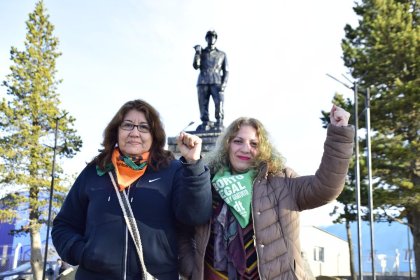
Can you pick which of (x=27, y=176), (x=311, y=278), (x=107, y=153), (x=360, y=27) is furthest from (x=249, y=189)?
(x=27, y=176)

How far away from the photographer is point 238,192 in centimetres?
277

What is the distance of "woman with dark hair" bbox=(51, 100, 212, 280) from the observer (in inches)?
101

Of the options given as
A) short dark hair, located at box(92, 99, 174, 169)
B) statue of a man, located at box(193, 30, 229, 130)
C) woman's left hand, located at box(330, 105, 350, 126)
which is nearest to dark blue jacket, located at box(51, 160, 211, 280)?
short dark hair, located at box(92, 99, 174, 169)

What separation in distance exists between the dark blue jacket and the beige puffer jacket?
15 centimetres

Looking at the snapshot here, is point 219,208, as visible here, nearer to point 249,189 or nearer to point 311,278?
point 249,189

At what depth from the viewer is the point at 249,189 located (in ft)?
9.17

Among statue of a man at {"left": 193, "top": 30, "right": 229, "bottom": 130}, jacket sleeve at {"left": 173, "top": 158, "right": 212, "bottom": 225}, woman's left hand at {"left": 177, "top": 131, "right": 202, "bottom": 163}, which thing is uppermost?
statue of a man at {"left": 193, "top": 30, "right": 229, "bottom": 130}

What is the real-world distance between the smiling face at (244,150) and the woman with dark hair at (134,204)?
38 centimetres

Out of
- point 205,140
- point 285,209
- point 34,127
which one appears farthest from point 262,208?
point 34,127

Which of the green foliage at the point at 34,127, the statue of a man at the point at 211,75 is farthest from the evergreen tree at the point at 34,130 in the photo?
the statue of a man at the point at 211,75

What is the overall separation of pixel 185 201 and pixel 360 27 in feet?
71.4

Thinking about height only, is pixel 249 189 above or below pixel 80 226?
above

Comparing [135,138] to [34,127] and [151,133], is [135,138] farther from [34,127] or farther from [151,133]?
[34,127]

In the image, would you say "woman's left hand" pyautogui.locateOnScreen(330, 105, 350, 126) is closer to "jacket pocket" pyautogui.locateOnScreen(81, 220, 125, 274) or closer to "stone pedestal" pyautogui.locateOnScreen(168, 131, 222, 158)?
"jacket pocket" pyautogui.locateOnScreen(81, 220, 125, 274)
